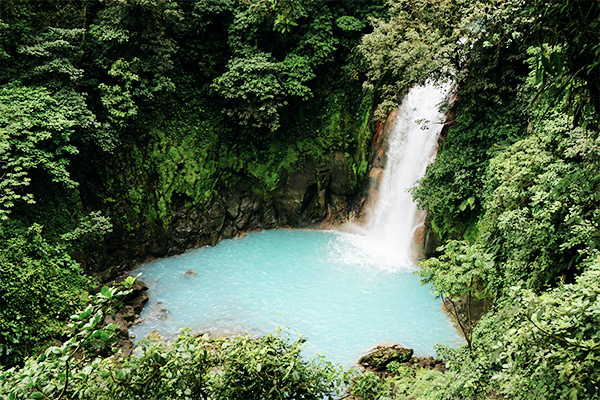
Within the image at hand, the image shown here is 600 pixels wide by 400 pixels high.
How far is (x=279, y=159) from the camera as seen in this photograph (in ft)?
46.9

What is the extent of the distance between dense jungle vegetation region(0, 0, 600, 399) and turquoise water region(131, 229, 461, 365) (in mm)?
1304

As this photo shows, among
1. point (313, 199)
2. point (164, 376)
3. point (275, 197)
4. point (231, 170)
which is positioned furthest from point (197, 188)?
point (164, 376)

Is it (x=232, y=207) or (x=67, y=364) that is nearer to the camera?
(x=67, y=364)

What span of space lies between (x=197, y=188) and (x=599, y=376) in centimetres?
1199

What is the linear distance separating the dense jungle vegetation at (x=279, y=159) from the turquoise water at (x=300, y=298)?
4.28 feet

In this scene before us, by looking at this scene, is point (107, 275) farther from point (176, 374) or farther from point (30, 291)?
point (176, 374)

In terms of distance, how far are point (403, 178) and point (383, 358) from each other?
6.84 m

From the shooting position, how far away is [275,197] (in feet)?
47.9

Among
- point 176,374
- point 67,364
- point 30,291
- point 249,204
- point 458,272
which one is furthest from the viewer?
point 249,204

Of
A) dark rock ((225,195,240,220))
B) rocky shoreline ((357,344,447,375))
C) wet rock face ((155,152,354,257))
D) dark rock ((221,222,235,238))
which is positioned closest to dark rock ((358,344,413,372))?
rocky shoreline ((357,344,447,375))

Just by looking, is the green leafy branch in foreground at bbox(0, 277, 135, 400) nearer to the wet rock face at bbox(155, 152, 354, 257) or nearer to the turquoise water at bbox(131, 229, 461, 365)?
the turquoise water at bbox(131, 229, 461, 365)

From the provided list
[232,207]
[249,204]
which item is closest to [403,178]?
[249,204]

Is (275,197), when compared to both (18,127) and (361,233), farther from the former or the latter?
(18,127)

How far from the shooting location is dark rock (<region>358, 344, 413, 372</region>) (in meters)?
7.37
